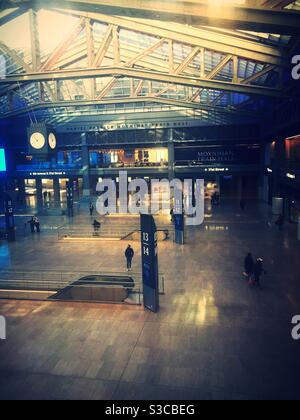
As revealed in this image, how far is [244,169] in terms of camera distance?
130 feet

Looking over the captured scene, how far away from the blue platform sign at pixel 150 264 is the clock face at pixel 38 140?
394 inches

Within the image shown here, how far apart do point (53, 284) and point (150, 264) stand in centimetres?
544

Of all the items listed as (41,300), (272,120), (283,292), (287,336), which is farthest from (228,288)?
(272,120)

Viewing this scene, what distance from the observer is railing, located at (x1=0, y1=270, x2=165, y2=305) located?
13219 millimetres

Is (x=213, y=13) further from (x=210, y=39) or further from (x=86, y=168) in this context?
(x=86, y=168)

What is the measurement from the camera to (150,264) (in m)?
11.1

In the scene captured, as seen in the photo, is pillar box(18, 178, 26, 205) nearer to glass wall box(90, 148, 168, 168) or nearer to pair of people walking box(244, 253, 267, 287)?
Answer: glass wall box(90, 148, 168, 168)

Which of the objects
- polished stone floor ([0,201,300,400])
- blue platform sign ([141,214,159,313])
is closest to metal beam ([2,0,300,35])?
blue platform sign ([141,214,159,313])

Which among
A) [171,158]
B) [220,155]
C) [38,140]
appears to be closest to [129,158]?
[171,158]

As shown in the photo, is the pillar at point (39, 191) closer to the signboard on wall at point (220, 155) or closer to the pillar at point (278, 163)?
the signboard on wall at point (220, 155)

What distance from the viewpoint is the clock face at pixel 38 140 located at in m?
18.2

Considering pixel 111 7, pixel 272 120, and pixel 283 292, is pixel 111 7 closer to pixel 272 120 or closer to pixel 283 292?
pixel 283 292
